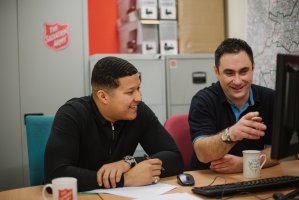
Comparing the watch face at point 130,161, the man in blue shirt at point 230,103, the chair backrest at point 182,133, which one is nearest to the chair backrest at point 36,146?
the watch face at point 130,161

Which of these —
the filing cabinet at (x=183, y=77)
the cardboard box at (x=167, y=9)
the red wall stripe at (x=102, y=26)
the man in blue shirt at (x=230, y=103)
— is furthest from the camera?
the red wall stripe at (x=102, y=26)

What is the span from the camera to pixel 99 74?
1.74 m

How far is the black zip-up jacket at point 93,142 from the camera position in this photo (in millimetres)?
1571

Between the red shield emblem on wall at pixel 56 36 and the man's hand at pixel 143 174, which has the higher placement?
the red shield emblem on wall at pixel 56 36

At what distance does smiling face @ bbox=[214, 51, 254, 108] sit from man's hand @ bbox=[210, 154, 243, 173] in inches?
16.7

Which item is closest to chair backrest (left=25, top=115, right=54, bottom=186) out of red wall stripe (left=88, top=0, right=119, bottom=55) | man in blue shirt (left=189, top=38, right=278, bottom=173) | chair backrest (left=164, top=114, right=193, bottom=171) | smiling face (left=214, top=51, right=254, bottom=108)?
chair backrest (left=164, top=114, right=193, bottom=171)

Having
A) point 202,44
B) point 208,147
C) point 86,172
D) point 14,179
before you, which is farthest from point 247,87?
point 14,179

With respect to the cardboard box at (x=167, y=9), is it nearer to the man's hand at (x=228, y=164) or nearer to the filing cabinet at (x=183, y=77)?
the filing cabinet at (x=183, y=77)

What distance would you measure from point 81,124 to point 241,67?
0.90 meters

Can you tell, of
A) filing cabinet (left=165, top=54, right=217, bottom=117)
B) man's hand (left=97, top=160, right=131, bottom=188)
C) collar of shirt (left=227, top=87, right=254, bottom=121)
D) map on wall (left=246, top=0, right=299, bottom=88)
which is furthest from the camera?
filing cabinet (left=165, top=54, right=217, bottom=117)

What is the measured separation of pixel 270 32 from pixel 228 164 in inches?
58.8

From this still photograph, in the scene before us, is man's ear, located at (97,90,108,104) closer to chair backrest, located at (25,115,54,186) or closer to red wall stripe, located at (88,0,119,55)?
chair backrest, located at (25,115,54,186)

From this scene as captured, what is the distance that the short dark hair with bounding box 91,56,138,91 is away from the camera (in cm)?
170

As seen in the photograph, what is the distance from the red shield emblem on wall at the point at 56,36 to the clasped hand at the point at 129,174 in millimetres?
1669
